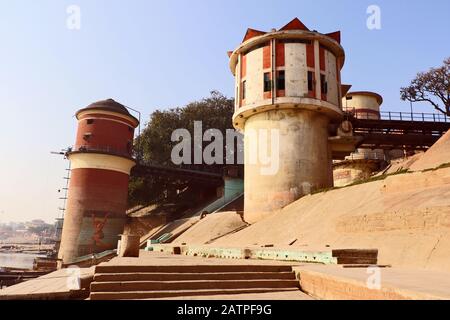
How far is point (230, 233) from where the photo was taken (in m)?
27.7

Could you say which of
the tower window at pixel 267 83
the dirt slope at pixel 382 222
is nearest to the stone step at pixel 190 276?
the dirt slope at pixel 382 222

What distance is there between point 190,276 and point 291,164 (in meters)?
19.7

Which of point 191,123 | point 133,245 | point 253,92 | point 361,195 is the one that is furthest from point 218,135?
point 133,245

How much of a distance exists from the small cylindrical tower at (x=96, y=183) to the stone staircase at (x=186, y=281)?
30.5 meters

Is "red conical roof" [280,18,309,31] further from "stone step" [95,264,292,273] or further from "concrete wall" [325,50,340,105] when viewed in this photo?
"stone step" [95,264,292,273]

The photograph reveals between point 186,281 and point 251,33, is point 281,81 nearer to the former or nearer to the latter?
point 251,33

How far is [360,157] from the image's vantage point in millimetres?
46688

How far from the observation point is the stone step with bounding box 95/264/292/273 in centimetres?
815

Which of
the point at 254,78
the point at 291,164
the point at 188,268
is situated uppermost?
the point at 254,78

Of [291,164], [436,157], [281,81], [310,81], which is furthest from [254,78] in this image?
[436,157]

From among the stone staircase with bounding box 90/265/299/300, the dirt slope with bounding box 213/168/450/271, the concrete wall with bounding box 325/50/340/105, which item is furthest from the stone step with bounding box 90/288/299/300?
the concrete wall with bounding box 325/50/340/105
